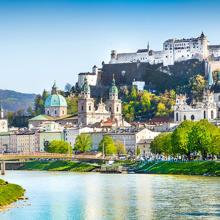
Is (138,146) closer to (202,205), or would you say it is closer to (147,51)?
(147,51)

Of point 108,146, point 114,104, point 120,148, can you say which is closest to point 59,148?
point 108,146

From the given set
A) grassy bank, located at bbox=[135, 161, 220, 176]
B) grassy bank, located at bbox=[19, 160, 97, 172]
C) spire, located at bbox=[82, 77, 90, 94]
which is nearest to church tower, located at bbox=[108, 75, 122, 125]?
spire, located at bbox=[82, 77, 90, 94]

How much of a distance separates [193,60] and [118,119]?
44.8 ft

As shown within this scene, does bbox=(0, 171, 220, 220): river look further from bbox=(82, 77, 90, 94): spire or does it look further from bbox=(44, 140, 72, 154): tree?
bbox=(82, 77, 90, 94): spire

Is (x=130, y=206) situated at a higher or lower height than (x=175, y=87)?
lower

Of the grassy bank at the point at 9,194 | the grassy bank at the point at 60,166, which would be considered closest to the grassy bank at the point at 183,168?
the grassy bank at the point at 60,166

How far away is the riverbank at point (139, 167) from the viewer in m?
81.4

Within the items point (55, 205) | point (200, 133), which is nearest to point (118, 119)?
point (200, 133)

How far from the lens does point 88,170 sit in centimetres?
9888

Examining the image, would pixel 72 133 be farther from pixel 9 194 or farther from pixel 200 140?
pixel 9 194

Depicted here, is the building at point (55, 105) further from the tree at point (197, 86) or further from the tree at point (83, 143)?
the tree at point (83, 143)

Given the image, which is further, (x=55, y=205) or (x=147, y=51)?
(x=147, y=51)

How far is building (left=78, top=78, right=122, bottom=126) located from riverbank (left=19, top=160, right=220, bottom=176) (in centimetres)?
3398

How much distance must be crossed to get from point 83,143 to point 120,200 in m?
64.0
